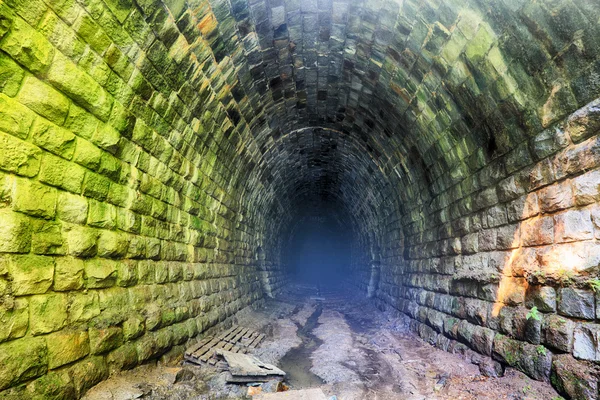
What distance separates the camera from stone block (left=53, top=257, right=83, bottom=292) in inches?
151

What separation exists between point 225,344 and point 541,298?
18.7 feet

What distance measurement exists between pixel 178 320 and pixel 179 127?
334cm

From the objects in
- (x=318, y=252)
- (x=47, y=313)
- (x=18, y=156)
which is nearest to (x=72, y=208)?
(x=18, y=156)

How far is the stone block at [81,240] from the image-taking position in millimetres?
4023

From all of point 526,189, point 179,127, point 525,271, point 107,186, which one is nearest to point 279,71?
point 179,127

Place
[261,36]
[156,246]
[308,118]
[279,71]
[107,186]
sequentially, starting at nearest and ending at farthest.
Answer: [107,186], [156,246], [261,36], [279,71], [308,118]

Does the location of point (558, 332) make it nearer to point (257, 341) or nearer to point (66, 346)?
point (66, 346)

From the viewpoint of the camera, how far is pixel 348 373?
6508 mm

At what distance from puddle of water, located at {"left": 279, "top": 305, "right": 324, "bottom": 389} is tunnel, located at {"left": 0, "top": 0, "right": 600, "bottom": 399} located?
185 centimetres

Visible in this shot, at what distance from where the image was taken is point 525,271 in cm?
518

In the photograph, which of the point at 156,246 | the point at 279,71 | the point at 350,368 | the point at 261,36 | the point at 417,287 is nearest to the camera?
the point at 156,246

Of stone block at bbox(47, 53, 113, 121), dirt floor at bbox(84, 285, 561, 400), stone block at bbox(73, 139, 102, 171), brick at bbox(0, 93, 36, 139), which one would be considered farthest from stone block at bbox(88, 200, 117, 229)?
dirt floor at bbox(84, 285, 561, 400)

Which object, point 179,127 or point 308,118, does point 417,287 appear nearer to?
point 308,118

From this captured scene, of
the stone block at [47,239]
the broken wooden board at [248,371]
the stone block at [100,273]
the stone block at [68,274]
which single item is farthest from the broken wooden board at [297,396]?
the stone block at [47,239]
